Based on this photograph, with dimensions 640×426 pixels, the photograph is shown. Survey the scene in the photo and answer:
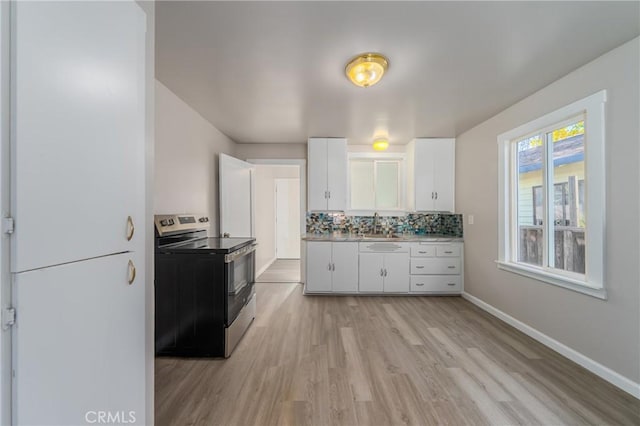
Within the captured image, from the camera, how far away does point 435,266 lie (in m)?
3.79

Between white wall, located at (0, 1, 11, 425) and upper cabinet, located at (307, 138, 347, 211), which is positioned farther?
upper cabinet, located at (307, 138, 347, 211)

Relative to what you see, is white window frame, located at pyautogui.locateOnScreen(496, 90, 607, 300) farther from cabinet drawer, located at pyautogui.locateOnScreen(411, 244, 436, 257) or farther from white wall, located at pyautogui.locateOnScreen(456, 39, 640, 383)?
cabinet drawer, located at pyautogui.locateOnScreen(411, 244, 436, 257)

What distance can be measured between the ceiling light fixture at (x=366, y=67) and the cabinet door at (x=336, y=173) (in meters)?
1.97

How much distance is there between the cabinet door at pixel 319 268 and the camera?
381cm

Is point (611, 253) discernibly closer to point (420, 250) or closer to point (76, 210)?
point (420, 250)

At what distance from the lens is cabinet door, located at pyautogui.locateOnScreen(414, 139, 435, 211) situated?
397 centimetres

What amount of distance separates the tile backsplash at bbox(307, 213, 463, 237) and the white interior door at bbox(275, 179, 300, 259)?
2554 mm

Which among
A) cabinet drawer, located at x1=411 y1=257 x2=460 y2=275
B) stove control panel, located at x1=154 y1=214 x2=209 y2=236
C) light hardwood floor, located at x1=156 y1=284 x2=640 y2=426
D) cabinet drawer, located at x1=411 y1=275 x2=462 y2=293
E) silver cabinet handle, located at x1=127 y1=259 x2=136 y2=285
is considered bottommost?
light hardwood floor, located at x1=156 y1=284 x2=640 y2=426

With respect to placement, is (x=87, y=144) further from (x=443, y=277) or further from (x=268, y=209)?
(x=268, y=209)

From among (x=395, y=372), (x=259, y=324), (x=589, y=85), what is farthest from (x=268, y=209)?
(x=589, y=85)

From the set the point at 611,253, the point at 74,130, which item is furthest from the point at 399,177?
the point at 74,130

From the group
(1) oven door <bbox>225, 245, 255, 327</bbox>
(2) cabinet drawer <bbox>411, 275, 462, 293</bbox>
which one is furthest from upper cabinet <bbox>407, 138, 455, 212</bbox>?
(1) oven door <bbox>225, 245, 255, 327</bbox>

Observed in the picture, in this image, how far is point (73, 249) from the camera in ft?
2.67

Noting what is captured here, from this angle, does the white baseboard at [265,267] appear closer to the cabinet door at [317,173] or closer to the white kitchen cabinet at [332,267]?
the white kitchen cabinet at [332,267]
